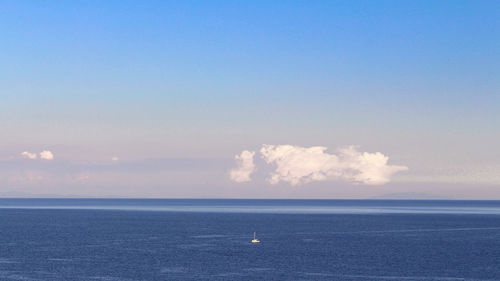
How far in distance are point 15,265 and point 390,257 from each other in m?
42.8

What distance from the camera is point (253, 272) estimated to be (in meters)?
71.3

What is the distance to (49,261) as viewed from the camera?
8100 cm

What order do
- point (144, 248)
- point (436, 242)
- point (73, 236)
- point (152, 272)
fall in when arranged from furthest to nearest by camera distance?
point (73, 236), point (436, 242), point (144, 248), point (152, 272)

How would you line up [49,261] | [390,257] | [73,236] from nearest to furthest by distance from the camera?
[49,261] < [390,257] < [73,236]

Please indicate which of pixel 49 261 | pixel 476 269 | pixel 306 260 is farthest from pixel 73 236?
pixel 476 269

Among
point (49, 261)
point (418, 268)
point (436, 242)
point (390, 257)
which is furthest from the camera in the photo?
point (436, 242)

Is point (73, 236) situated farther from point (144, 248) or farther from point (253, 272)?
point (253, 272)

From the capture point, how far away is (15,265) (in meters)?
76.2

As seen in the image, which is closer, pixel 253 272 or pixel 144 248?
pixel 253 272

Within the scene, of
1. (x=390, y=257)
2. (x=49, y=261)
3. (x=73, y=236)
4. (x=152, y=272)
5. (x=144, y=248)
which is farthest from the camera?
(x=73, y=236)

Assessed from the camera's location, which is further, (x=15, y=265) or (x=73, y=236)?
(x=73, y=236)

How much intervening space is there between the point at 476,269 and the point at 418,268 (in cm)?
590

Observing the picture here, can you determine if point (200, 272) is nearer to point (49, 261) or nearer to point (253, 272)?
point (253, 272)

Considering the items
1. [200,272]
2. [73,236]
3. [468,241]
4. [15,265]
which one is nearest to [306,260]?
[200,272]
